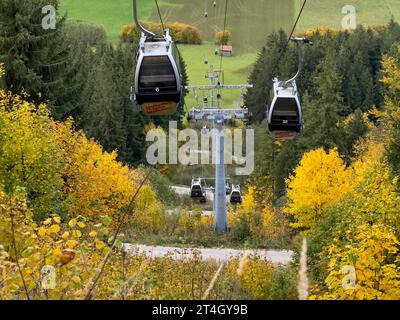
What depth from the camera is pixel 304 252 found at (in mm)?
4371

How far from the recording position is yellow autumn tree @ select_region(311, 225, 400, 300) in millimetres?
9617

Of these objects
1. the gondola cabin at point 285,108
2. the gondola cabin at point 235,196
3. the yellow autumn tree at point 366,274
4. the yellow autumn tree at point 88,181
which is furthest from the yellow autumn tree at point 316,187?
the yellow autumn tree at point 366,274

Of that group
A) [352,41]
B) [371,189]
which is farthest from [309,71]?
[371,189]

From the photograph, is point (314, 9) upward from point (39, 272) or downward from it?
upward

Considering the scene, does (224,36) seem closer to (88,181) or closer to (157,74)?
(88,181)

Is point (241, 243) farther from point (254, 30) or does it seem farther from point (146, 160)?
point (254, 30)

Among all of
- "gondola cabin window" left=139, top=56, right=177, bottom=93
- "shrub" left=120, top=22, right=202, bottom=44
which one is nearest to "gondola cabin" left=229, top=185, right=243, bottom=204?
"gondola cabin window" left=139, top=56, right=177, bottom=93

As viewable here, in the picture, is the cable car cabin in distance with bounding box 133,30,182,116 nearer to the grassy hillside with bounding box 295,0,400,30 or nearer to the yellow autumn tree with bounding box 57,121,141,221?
the yellow autumn tree with bounding box 57,121,141,221

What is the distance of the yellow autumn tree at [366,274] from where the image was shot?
9.62 metres

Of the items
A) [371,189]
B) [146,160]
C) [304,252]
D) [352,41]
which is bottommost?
[146,160]

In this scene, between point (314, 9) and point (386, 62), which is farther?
point (314, 9)

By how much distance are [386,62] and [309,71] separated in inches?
1801

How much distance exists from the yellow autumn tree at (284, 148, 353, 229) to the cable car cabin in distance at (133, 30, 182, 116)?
21.7 meters

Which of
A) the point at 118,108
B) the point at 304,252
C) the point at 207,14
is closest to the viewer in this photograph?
the point at 304,252
